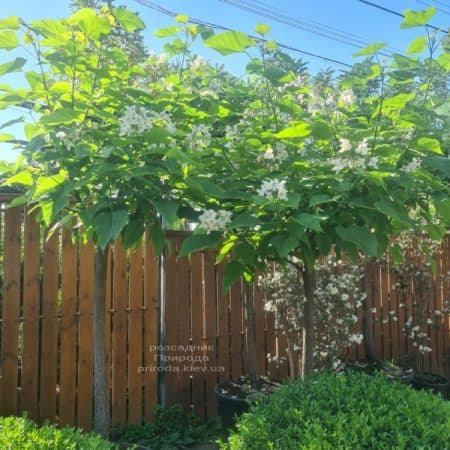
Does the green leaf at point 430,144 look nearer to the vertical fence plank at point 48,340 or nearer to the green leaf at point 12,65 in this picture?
the green leaf at point 12,65

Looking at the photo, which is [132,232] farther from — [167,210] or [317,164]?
[317,164]

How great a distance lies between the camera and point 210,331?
419 centimetres

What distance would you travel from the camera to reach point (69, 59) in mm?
1783

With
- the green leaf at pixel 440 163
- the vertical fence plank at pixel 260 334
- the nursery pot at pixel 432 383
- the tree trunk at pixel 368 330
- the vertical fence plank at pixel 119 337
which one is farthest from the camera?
the tree trunk at pixel 368 330

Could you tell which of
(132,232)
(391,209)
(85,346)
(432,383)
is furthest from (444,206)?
(432,383)

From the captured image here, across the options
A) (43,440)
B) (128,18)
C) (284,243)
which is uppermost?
(128,18)

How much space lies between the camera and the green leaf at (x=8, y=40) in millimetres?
1729

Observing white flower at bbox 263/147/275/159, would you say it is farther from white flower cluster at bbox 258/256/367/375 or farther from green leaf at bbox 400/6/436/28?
white flower cluster at bbox 258/256/367/375

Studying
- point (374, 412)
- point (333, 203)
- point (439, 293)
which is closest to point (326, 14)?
point (439, 293)

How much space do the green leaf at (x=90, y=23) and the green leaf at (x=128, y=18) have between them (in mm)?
126

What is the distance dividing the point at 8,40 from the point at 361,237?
4.75 feet

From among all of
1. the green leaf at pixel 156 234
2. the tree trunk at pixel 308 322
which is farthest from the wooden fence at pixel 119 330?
the green leaf at pixel 156 234

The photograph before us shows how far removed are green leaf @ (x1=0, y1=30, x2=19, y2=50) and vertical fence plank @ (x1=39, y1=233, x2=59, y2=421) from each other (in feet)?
6.29

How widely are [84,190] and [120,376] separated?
2257 mm
